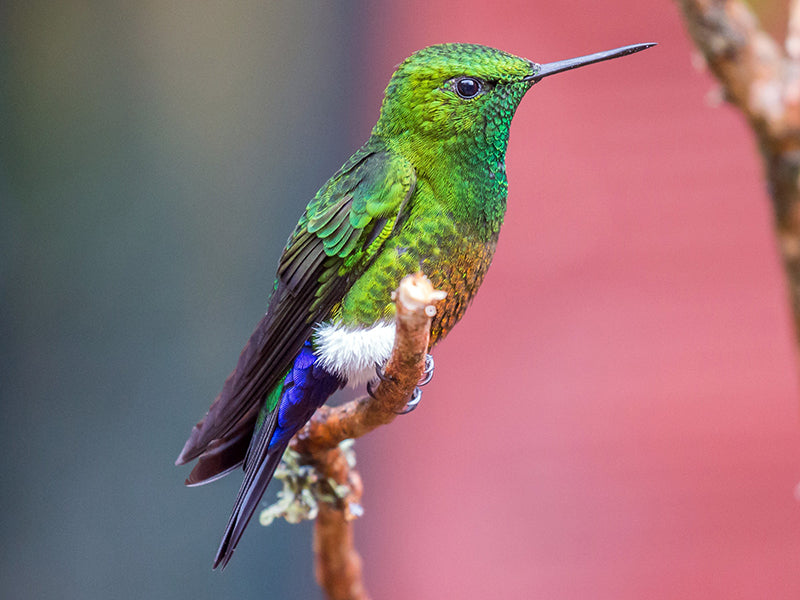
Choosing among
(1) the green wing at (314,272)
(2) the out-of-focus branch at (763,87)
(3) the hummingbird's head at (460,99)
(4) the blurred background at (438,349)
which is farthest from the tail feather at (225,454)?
(4) the blurred background at (438,349)

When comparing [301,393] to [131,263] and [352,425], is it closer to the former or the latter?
[352,425]

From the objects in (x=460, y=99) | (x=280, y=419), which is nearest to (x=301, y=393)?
(x=280, y=419)

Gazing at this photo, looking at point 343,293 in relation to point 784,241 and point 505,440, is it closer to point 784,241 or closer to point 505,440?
point 784,241

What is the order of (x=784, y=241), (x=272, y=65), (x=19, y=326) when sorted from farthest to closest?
(x=272, y=65), (x=19, y=326), (x=784, y=241)

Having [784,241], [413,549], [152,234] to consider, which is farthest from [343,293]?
[413,549]

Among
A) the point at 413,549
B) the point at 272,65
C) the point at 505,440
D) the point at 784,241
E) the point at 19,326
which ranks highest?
the point at 272,65

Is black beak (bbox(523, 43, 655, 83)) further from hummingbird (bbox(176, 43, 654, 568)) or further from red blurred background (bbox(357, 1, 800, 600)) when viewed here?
red blurred background (bbox(357, 1, 800, 600))

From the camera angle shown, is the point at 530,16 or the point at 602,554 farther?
the point at 602,554
